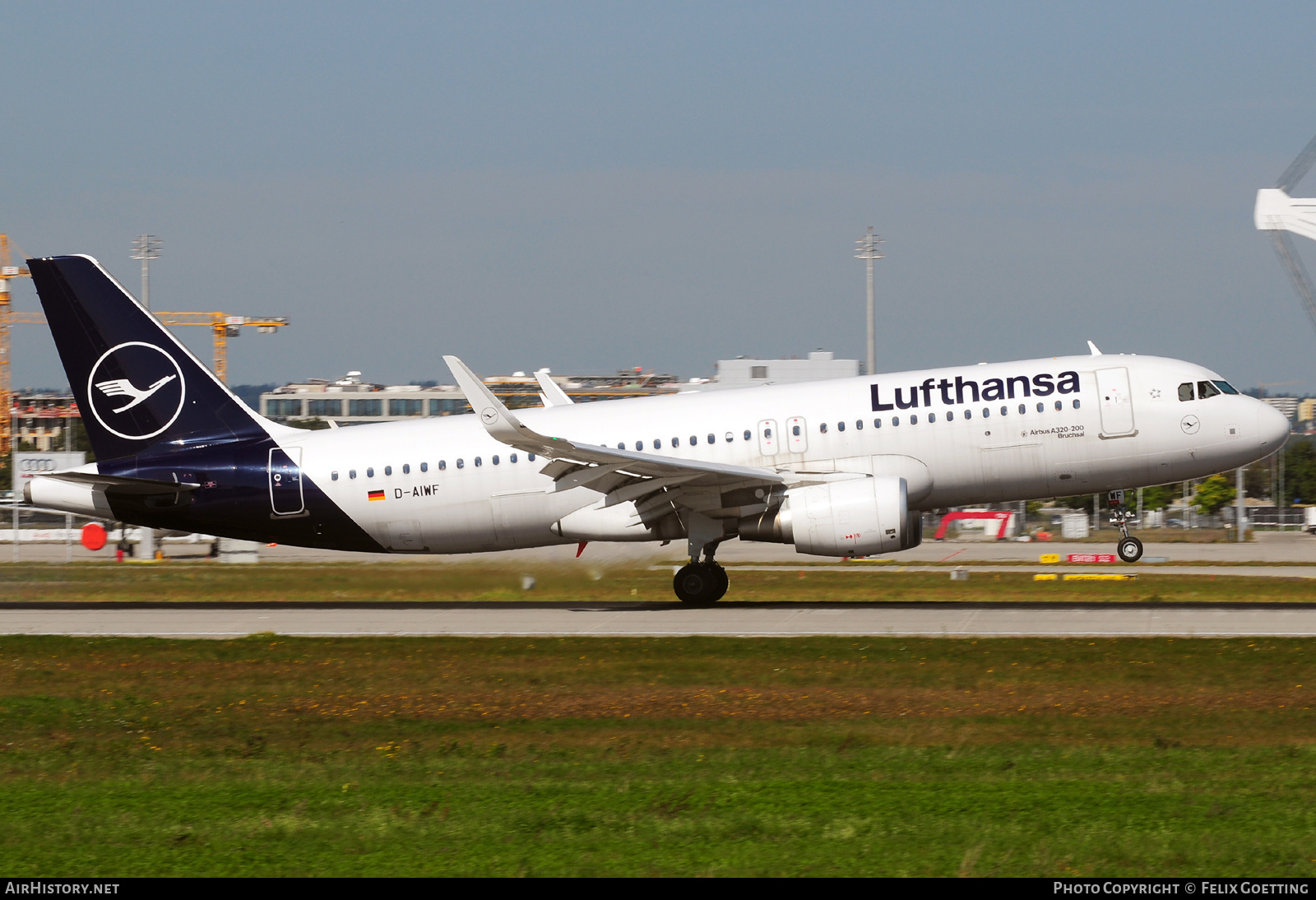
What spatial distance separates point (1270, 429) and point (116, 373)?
2415cm

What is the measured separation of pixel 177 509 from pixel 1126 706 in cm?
2017

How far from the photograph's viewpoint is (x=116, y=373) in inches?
1121

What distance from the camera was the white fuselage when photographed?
26.5 meters

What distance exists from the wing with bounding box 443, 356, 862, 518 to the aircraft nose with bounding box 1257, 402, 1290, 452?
27.4ft

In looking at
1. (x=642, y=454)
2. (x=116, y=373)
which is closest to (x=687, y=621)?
(x=642, y=454)

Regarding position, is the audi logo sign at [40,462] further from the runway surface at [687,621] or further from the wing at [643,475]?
the wing at [643,475]

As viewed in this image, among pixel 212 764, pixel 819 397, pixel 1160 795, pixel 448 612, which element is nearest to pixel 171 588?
pixel 448 612

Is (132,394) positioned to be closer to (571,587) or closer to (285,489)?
(285,489)

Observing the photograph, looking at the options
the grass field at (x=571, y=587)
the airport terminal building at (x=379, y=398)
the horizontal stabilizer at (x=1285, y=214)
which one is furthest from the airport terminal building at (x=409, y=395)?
the grass field at (x=571, y=587)

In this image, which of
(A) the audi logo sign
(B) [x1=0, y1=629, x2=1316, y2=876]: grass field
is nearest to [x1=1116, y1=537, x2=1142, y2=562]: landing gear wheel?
(B) [x1=0, y1=629, x2=1316, y2=876]: grass field

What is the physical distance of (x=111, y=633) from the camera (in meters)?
24.5

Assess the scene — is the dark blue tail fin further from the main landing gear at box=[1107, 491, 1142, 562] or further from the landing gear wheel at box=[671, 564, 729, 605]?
the main landing gear at box=[1107, 491, 1142, 562]

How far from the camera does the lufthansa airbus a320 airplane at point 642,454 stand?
26094 millimetres

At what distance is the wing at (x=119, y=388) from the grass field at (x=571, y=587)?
6.10 metres
